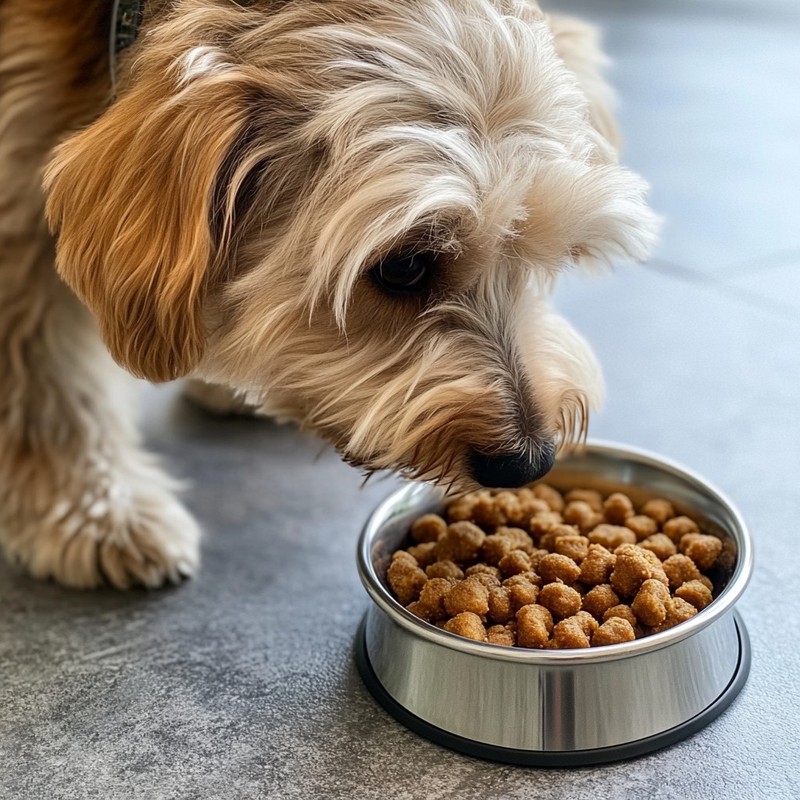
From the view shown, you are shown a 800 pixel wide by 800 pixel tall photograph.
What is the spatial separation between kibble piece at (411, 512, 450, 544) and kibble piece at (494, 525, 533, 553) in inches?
3.1

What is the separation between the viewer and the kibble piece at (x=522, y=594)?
51.8 inches

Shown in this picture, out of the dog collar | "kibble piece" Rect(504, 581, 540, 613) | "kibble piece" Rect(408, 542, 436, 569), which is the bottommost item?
"kibble piece" Rect(408, 542, 436, 569)

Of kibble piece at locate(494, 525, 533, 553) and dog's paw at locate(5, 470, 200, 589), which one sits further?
dog's paw at locate(5, 470, 200, 589)

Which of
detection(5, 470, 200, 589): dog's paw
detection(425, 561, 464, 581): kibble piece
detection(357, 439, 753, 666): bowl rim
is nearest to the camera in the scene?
detection(357, 439, 753, 666): bowl rim

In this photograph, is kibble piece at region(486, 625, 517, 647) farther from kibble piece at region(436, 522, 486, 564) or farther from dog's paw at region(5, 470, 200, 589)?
dog's paw at region(5, 470, 200, 589)

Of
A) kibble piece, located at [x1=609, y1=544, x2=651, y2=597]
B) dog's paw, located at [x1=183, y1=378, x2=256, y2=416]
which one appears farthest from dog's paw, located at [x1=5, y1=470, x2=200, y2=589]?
kibble piece, located at [x1=609, y1=544, x2=651, y2=597]

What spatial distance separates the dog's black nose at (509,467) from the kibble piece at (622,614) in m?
0.20

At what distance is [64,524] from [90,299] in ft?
1.81

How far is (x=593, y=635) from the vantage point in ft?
4.12

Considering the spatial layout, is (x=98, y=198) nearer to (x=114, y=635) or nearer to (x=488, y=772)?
(x=114, y=635)

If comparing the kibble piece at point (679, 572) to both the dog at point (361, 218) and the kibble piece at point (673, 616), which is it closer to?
the kibble piece at point (673, 616)

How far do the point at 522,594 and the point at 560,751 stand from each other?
192 millimetres

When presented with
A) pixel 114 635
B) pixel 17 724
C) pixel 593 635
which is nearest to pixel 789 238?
pixel 593 635

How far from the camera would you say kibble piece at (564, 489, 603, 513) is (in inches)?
61.1
